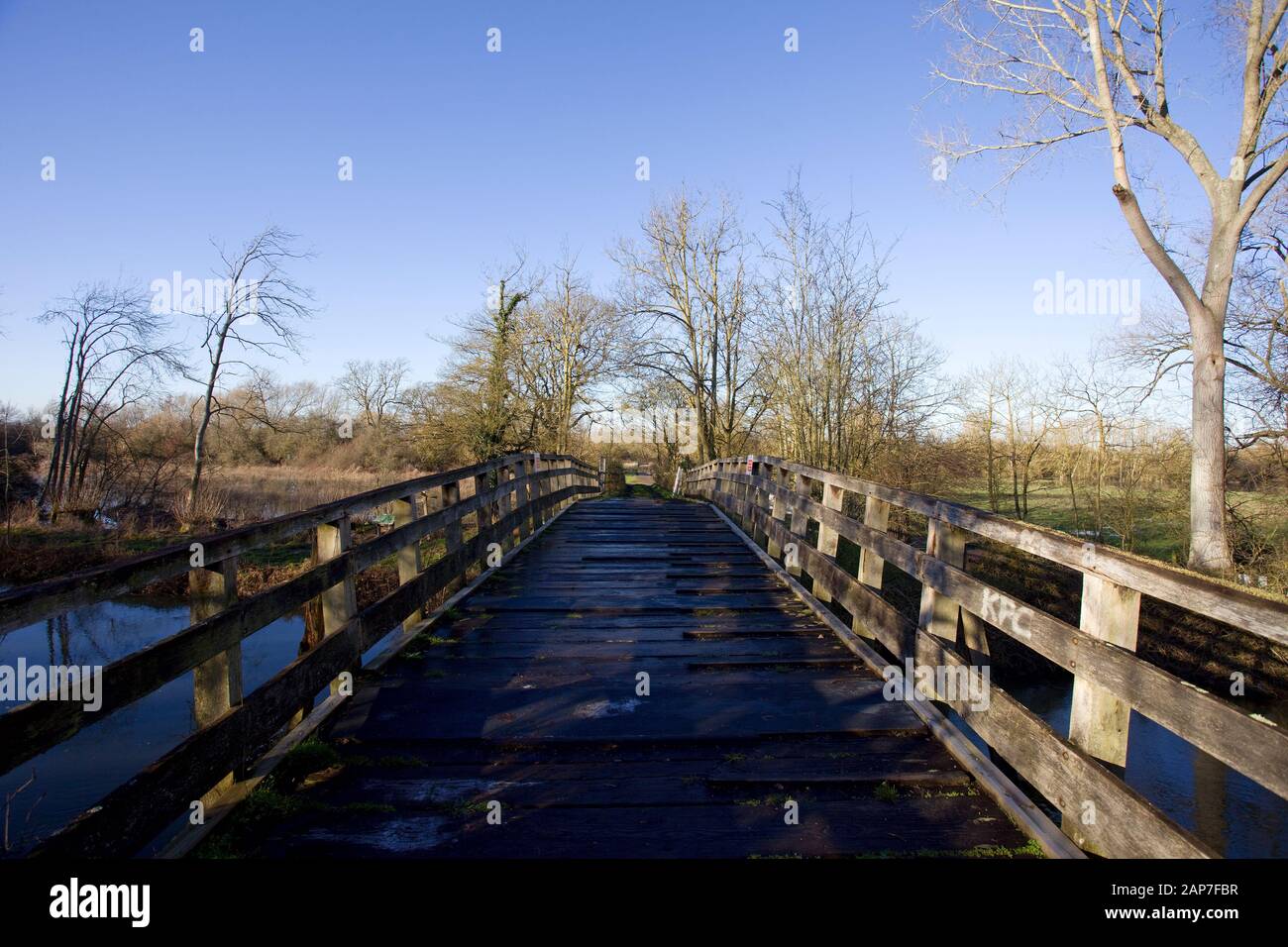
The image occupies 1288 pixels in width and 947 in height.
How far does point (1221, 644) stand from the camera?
10.0 meters

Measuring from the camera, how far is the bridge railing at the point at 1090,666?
1.90 m

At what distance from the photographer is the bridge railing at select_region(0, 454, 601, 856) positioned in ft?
6.46

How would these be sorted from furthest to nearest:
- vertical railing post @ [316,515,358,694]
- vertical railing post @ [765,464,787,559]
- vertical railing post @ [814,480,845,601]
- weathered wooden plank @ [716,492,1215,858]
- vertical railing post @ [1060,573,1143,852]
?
vertical railing post @ [765,464,787,559] → vertical railing post @ [814,480,845,601] → vertical railing post @ [316,515,358,694] → vertical railing post @ [1060,573,1143,852] → weathered wooden plank @ [716,492,1215,858]

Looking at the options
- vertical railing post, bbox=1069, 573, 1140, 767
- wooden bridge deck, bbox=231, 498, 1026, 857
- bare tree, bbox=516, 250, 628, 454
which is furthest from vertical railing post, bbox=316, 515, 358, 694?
bare tree, bbox=516, 250, 628, 454

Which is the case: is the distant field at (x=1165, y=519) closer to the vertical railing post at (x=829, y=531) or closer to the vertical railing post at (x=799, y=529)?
the vertical railing post at (x=799, y=529)

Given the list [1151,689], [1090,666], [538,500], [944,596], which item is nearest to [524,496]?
[538,500]

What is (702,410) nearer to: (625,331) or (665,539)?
(625,331)

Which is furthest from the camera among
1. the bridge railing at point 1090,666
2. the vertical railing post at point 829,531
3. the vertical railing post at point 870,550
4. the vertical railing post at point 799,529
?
the vertical railing post at point 799,529

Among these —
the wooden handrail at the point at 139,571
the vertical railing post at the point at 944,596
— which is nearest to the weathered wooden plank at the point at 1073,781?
the vertical railing post at the point at 944,596

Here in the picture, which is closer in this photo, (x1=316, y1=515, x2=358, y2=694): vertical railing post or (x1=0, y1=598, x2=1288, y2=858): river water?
(x1=316, y1=515, x2=358, y2=694): vertical railing post

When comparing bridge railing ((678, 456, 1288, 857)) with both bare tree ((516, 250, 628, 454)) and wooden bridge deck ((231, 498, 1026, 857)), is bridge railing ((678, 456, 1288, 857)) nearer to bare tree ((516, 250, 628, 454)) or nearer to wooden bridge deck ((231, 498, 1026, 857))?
wooden bridge deck ((231, 498, 1026, 857))

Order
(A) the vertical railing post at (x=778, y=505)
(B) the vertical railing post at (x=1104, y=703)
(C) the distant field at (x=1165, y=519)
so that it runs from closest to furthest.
→ (B) the vertical railing post at (x=1104, y=703) → (A) the vertical railing post at (x=778, y=505) → (C) the distant field at (x=1165, y=519)
